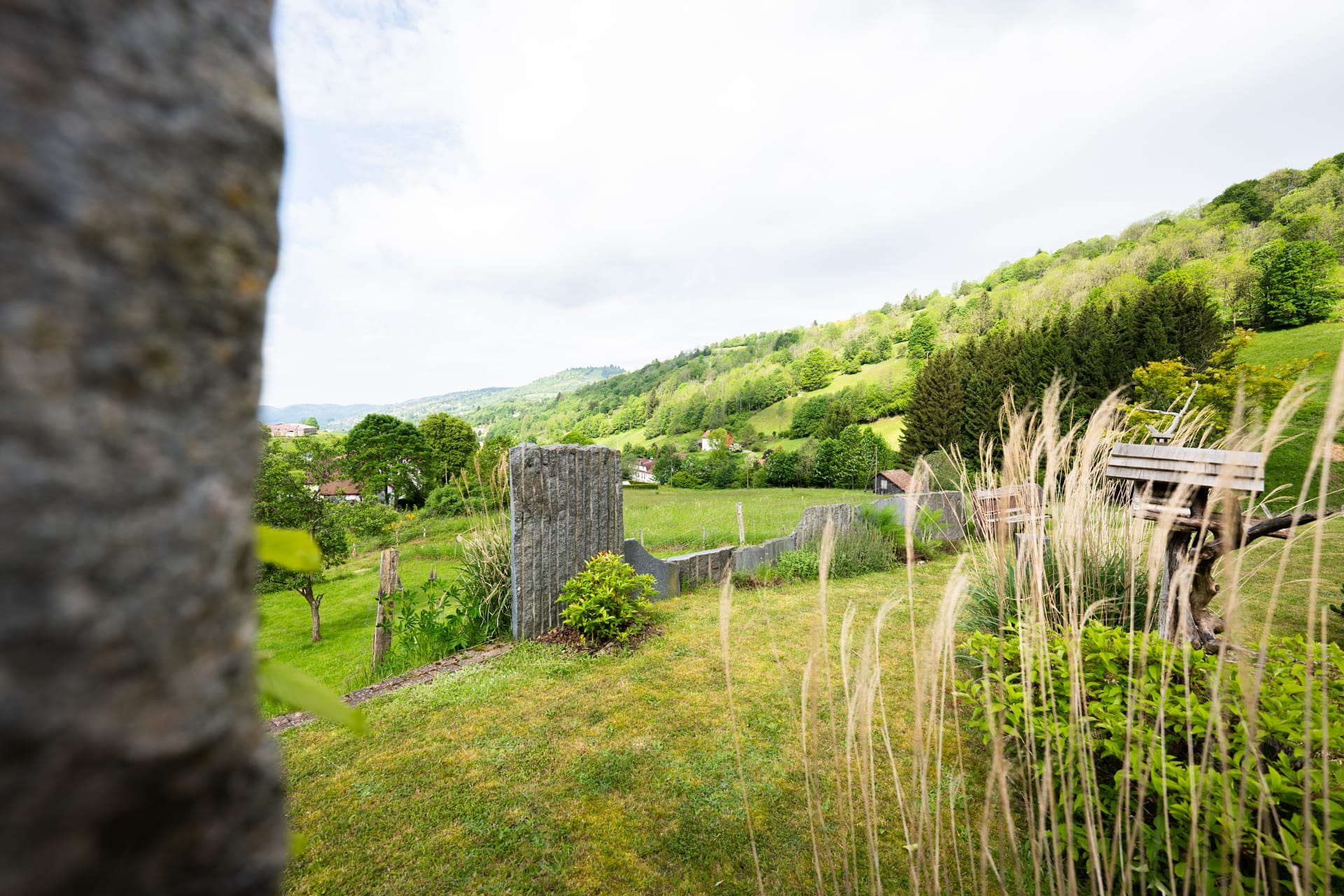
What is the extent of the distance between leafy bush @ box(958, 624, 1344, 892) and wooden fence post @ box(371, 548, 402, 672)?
14.7 feet

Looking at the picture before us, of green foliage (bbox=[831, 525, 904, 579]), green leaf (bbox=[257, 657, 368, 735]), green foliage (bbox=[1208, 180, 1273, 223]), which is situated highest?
green foliage (bbox=[1208, 180, 1273, 223])

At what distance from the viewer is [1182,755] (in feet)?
7.13

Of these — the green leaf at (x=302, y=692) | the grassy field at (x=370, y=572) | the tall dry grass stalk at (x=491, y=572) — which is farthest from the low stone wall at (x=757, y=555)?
the green leaf at (x=302, y=692)

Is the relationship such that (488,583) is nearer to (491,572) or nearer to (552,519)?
(491,572)

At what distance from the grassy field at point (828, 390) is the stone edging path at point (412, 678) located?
144 feet

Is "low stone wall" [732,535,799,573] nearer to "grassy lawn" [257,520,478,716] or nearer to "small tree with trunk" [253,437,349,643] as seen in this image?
"grassy lawn" [257,520,478,716]

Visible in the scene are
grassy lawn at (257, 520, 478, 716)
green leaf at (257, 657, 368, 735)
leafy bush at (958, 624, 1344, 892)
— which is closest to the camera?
green leaf at (257, 657, 368, 735)

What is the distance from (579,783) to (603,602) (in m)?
1.83

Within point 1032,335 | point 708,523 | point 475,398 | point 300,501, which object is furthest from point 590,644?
point 475,398

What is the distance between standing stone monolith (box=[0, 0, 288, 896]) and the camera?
0.75 feet

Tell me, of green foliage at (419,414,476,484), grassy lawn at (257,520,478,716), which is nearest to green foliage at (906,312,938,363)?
green foliage at (419,414,476,484)

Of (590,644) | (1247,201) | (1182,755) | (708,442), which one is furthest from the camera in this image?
(708,442)

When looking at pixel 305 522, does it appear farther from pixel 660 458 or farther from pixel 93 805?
pixel 660 458

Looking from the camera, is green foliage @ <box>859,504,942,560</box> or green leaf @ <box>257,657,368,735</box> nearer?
green leaf @ <box>257,657,368,735</box>
